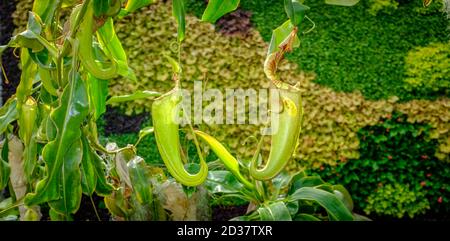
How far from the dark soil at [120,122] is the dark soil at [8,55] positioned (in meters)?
0.60

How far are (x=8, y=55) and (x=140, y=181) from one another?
215 cm

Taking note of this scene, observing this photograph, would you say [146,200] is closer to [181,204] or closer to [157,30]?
[181,204]

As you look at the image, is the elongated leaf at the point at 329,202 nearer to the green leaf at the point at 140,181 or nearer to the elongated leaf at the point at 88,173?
the green leaf at the point at 140,181

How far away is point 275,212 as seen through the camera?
1385mm

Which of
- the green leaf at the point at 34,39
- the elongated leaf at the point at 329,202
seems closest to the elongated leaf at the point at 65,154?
the green leaf at the point at 34,39

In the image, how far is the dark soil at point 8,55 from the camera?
3107 millimetres

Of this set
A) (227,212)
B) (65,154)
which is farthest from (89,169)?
(227,212)

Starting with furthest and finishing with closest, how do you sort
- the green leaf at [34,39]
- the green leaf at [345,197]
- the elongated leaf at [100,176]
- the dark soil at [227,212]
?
the dark soil at [227,212], the green leaf at [345,197], the elongated leaf at [100,176], the green leaf at [34,39]

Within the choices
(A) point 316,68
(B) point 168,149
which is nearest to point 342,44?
(A) point 316,68

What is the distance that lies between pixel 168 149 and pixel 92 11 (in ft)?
0.79

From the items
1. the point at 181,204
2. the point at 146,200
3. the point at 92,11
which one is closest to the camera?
the point at 92,11

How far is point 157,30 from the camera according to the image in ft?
9.95

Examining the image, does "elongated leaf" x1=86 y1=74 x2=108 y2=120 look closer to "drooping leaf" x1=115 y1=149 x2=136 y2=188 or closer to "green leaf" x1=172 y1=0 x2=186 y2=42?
"drooping leaf" x1=115 y1=149 x2=136 y2=188

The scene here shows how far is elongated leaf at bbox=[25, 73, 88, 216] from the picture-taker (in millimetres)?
826
